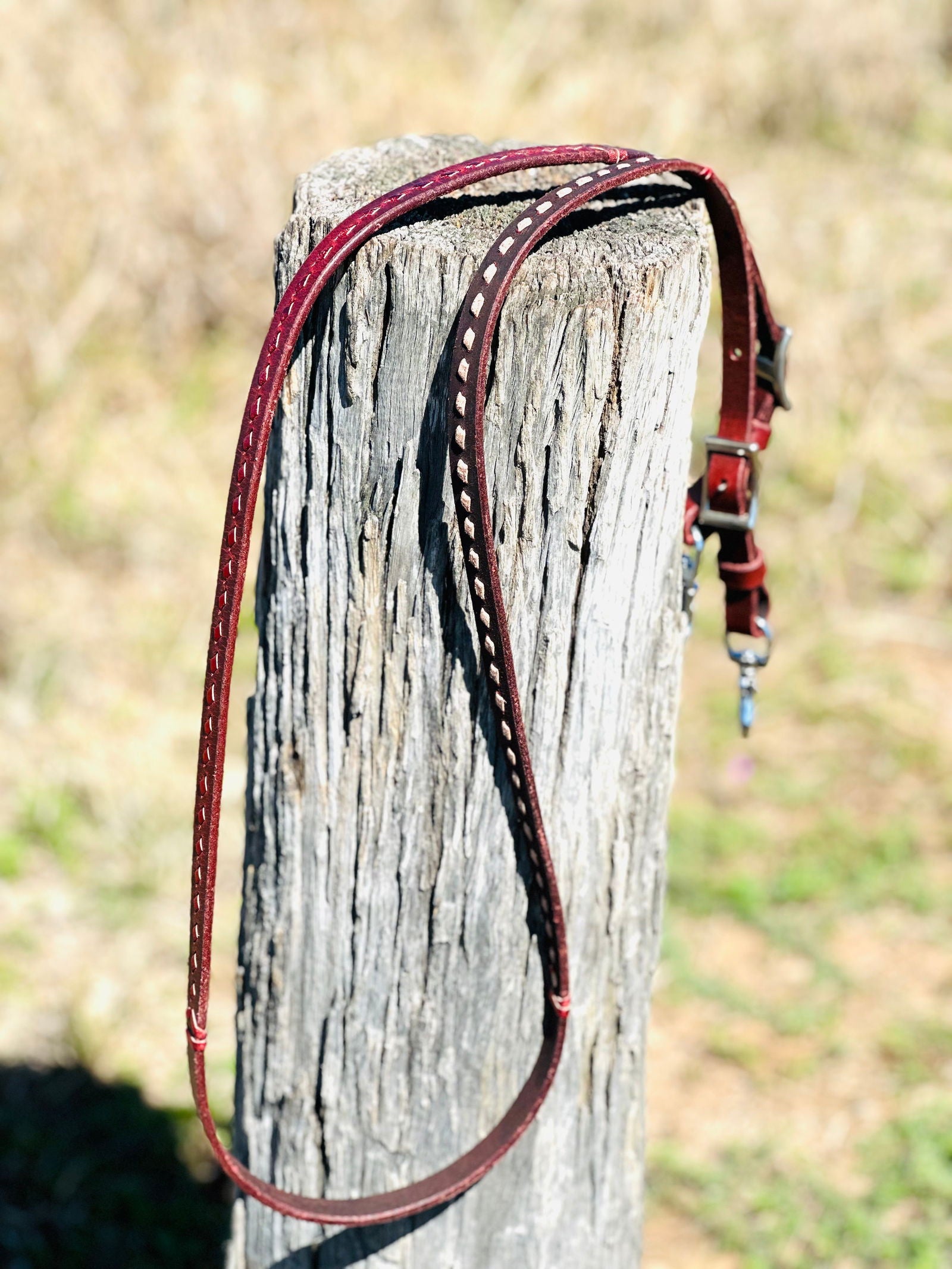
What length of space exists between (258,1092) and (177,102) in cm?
402

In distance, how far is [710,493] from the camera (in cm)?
155

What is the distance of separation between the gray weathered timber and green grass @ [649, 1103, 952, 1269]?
842 millimetres

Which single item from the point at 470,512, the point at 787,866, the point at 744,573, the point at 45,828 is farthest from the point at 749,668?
the point at 45,828

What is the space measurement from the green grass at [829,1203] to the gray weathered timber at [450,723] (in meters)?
0.84

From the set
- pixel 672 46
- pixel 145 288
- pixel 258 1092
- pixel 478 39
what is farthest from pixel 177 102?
pixel 258 1092

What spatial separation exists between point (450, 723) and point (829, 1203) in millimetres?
1718

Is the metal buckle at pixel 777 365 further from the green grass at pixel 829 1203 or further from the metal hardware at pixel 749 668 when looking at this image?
the green grass at pixel 829 1203

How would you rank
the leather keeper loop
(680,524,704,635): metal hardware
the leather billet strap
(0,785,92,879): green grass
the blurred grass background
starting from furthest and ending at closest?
(0,785,92,879): green grass → the blurred grass background → the leather keeper loop → (680,524,704,635): metal hardware → the leather billet strap

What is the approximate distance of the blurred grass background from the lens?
9.07 ft

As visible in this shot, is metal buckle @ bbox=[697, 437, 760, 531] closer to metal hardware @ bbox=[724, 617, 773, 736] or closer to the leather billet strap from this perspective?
the leather billet strap

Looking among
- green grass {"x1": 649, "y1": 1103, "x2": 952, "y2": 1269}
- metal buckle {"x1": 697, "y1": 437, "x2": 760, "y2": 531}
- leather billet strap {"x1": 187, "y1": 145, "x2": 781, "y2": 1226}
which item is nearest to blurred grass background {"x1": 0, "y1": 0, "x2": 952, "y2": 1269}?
green grass {"x1": 649, "y1": 1103, "x2": 952, "y2": 1269}

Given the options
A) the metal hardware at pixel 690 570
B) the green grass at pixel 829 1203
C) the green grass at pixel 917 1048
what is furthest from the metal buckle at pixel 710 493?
the green grass at pixel 917 1048

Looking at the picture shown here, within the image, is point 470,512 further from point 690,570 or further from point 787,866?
point 787,866

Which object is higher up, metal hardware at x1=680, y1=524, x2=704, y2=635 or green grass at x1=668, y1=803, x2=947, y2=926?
green grass at x1=668, y1=803, x2=947, y2=926
